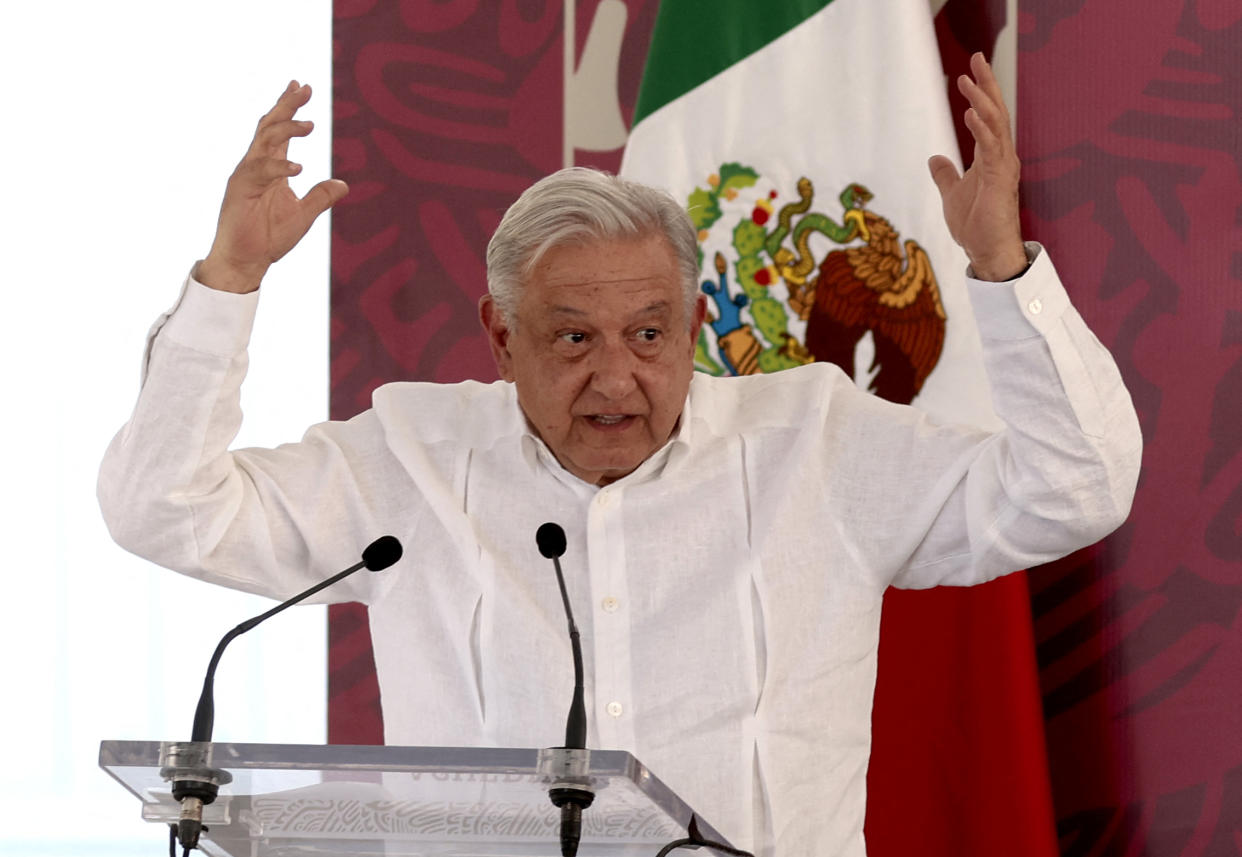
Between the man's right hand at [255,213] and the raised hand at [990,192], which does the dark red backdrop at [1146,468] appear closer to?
the raised hand at [990,192]

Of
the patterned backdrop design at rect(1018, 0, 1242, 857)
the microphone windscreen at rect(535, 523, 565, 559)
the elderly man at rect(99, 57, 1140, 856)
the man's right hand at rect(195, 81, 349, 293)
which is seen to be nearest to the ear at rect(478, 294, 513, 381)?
the elderly man at rect(99, 57, 1140, 856)

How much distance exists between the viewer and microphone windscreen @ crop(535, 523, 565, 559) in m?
1.50

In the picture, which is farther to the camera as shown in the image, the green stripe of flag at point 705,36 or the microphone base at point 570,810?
the green stripe of flag at point 705,36

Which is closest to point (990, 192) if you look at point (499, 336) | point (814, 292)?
point (499, 336)

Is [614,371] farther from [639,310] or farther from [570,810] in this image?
[570,810]

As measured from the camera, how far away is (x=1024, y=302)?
5.52ft

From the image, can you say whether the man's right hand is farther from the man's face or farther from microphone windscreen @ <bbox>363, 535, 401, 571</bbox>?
microphone windscreen @ <bbox>363, 535, 401, 571</bbox>

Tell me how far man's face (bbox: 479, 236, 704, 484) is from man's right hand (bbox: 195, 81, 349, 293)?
34cm

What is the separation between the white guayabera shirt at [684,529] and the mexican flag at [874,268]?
511mm

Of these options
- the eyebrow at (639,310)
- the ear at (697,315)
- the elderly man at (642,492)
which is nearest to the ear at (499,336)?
the elderly man at (642,492)

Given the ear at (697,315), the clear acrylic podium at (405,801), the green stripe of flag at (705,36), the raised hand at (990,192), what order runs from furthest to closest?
the green stripe of flag at (705,36) → the ear at (697,315) → the raised hand at (990,192) → the clear acrylic podium at (405,801)

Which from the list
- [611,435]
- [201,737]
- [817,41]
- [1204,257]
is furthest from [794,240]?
[201,737]

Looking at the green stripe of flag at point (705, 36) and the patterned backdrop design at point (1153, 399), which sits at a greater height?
the green stripe of flag at point (705, 36)

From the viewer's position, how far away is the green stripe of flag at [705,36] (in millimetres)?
2678
